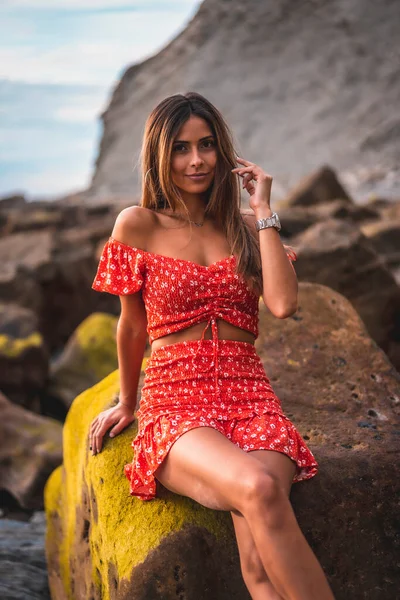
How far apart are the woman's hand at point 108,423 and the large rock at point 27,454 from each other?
118 inches

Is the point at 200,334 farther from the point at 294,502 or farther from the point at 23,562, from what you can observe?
the point at 23,562

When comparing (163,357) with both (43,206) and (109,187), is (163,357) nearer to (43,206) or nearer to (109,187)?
(43,206)

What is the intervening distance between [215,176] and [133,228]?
0.45m

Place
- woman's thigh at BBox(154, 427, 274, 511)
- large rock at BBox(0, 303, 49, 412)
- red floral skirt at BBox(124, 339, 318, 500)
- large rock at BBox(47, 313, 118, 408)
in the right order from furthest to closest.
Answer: large rock at BBox(47, 313, 118, 408) < large rock at BBox(0, 303, 49, 412) < red floral skirt at BBox(124, 339, 318, 500) < woman's thigh at BBox(154, 427, 274, 511)

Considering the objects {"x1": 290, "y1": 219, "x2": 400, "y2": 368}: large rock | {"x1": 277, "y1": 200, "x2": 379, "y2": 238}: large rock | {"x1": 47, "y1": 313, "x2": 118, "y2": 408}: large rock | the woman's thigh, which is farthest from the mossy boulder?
{"x1": 277, "y1": 200, "x2": 379, "y2": 238}: large rock

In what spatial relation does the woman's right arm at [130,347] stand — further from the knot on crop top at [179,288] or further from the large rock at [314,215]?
the large rock at [314,215]

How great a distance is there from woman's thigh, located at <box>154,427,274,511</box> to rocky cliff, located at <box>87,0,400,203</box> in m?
22.7

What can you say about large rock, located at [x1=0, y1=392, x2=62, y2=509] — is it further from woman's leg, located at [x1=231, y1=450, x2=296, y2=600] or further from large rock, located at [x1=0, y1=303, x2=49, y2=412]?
woman's leg, located at [x1=231, y1=450, x2=296, y2=600]

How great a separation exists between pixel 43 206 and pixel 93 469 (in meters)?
20.2

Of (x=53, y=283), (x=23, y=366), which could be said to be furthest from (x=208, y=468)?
(x=53, y=283)

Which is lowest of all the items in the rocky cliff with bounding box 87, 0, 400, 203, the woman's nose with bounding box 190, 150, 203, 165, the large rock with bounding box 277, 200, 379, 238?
the large rock with bounding box 277, 200, 379, 238

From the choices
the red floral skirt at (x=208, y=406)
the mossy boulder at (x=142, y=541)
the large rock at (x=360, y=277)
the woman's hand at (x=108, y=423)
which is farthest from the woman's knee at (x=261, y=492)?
the large rock at (x=360, y=277)

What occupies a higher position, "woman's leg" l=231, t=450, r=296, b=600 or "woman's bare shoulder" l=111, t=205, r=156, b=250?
"woman's bare shoulder" l=111, t=205, r=156, b=250

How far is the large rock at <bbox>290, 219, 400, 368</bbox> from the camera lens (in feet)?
21.4
